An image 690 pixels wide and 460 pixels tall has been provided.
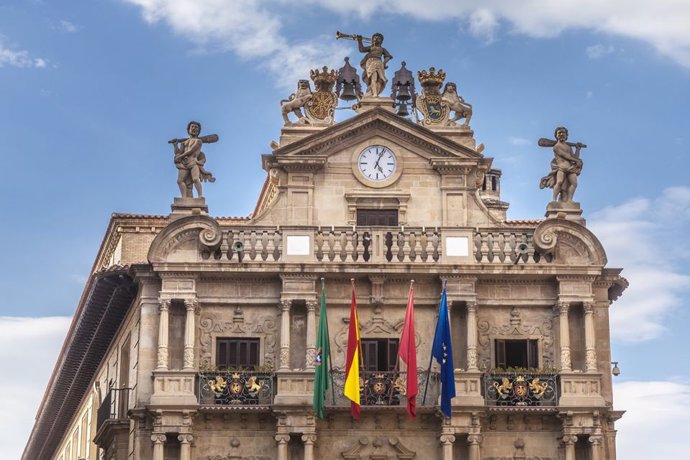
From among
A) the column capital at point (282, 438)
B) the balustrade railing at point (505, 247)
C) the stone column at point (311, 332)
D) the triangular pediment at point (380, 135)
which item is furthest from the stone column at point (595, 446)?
the triangular pediment at point (380, 135)

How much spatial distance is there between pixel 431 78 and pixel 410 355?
9432 millimetres

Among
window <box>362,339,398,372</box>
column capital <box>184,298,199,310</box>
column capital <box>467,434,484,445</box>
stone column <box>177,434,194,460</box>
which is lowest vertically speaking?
stone column <box>177,434,194,460</box>

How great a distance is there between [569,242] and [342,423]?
8635 millimetres

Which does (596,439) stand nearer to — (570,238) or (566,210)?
(570,238)

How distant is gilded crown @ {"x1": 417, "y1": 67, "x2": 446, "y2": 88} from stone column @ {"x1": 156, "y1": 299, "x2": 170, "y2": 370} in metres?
10.5

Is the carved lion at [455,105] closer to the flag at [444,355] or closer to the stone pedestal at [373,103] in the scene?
the stone pedestal at [373,103]

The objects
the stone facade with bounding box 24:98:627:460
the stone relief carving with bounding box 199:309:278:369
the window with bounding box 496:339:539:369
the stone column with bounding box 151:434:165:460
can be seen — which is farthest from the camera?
the window with bounding box 496:339:539:369

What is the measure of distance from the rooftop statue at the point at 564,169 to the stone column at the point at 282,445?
11007 millimetres

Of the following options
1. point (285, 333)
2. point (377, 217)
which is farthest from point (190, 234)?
point (377, 217)

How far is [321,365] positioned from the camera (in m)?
47.2

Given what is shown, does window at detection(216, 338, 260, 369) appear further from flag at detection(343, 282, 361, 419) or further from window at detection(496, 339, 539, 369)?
window at detection(496, 339, 539, 369)

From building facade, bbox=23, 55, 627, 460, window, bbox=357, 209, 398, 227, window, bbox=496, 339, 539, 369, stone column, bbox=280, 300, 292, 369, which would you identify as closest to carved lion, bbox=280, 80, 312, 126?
building facade, bbox=23, 55, 627, 460

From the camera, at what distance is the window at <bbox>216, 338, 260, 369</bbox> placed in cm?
4956

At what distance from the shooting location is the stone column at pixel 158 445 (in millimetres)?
47719
